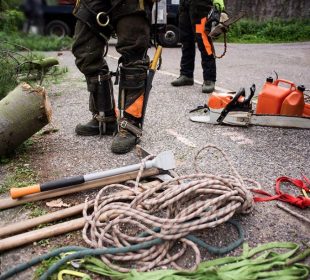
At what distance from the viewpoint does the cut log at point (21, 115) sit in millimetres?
2670

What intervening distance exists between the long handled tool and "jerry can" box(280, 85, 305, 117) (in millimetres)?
1524

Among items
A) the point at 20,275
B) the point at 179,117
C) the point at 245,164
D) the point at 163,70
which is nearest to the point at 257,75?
the point at 163,70

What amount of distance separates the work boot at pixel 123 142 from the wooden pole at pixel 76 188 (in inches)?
21.8

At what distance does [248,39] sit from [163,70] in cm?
734

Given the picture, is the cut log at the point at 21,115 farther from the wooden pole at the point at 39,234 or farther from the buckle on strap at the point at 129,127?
the wooden pole at the point at 39,234

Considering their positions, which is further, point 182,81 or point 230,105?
point 182,81

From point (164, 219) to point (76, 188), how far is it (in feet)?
2.31

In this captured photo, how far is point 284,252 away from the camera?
5.71ft

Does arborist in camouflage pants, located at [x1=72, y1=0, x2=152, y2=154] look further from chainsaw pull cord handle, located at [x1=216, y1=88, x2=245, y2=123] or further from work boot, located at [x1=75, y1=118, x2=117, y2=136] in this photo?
chainsaw pull cord handle, located at [x1=216, y1=88, x2=245, y2=123]

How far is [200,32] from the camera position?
4.47 metres

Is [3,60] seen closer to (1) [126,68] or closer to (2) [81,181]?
(1) [126,68]

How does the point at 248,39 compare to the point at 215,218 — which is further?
the point at 248,39

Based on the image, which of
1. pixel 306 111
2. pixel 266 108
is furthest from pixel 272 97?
pixel 306 111

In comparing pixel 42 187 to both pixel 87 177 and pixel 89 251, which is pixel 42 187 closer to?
pixel 87 177
